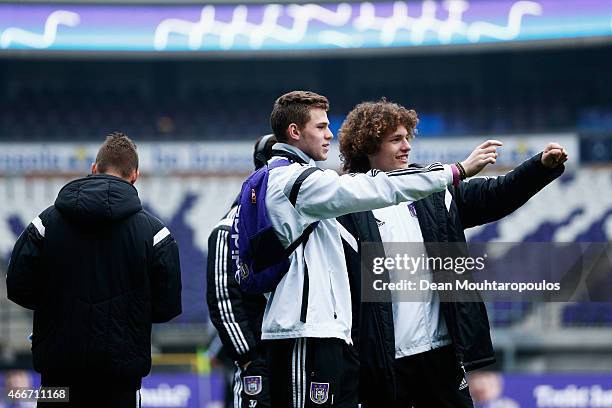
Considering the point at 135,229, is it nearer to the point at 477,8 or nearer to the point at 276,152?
the point at 276,152

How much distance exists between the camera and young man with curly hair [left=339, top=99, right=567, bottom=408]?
13.3 feet


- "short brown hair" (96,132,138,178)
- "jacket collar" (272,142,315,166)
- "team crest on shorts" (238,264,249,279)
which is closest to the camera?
"team crest on shorts" (238,264,249,279)

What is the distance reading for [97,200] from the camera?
14.0 feet

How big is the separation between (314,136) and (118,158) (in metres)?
1.01

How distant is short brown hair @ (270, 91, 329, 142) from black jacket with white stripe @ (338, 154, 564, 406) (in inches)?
17.6

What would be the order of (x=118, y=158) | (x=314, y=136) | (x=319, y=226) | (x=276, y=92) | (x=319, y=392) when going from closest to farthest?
(x=319, y=392)
(x=319, y=226)
(x=314, y=136)
(x=118, y=158)
(x=276, y=92)

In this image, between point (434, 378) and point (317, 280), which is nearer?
point (317, 280)

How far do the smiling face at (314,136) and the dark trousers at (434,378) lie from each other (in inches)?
37.7

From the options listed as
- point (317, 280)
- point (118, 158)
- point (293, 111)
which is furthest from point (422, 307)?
point (118, 158)

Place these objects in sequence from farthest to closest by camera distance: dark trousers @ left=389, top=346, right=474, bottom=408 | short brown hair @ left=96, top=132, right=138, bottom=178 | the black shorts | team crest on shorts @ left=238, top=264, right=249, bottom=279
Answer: the black shorts
short brown hair @ left=96, top=132, right=138, bottom=178
dark trousers @ left=389, top=346, right=474, bottom=408
team crest on shorts @ left=238, top=264, right=249, bottom=279

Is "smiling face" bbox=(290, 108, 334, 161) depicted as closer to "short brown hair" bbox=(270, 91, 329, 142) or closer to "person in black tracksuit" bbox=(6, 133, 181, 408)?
"short brown hair" bbox=(270, 91, 329, 142)

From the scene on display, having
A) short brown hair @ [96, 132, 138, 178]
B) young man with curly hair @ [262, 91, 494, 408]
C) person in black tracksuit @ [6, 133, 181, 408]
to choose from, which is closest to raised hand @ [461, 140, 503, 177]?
young man with curly hair @ [262, 91, 494, 408]

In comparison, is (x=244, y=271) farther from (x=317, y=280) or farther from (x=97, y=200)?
(x=97, y=200)

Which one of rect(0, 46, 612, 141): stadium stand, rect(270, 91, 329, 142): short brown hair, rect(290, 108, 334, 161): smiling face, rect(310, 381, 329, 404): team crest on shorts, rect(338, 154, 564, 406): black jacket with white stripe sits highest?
rect(0, 46, 612, 141): stadium stand
